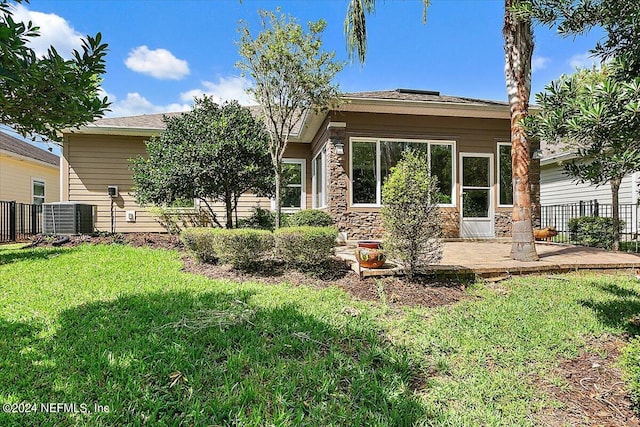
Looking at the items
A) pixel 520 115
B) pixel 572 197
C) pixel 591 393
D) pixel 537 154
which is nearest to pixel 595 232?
pixel 537 154

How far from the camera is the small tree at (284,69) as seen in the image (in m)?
6.98

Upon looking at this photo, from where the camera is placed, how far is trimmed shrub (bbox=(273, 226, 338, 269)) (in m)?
4.90

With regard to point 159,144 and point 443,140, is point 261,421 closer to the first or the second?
point 159,144

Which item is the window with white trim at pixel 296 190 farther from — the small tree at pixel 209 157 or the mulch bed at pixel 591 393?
the mulch bed at pixel 591 393

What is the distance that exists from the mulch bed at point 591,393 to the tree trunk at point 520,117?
9.06 feet

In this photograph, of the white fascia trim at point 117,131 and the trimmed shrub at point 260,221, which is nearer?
the trimmed shrub at point 260,221

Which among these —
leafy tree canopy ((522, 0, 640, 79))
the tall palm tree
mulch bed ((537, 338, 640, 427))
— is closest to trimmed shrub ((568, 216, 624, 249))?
the tall palm tree

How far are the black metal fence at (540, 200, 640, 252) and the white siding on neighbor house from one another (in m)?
0.33

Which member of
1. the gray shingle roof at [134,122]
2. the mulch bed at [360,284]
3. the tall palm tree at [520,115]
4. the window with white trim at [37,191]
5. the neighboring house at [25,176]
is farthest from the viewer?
the window with white trim at [37,191]

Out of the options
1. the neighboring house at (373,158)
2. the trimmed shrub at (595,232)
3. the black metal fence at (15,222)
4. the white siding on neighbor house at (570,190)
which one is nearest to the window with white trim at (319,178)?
the neighboring house at (373,158)

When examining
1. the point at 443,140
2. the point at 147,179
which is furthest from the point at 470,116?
the point at 147,179

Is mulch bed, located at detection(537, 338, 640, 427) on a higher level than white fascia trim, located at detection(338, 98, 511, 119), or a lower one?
lower

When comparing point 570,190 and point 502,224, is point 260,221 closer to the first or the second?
point 502,224

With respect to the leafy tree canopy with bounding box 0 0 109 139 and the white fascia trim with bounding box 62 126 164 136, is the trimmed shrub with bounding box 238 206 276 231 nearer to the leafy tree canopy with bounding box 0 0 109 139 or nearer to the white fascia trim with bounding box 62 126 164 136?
the white fascia trim with bounding box 62 126 164 136
